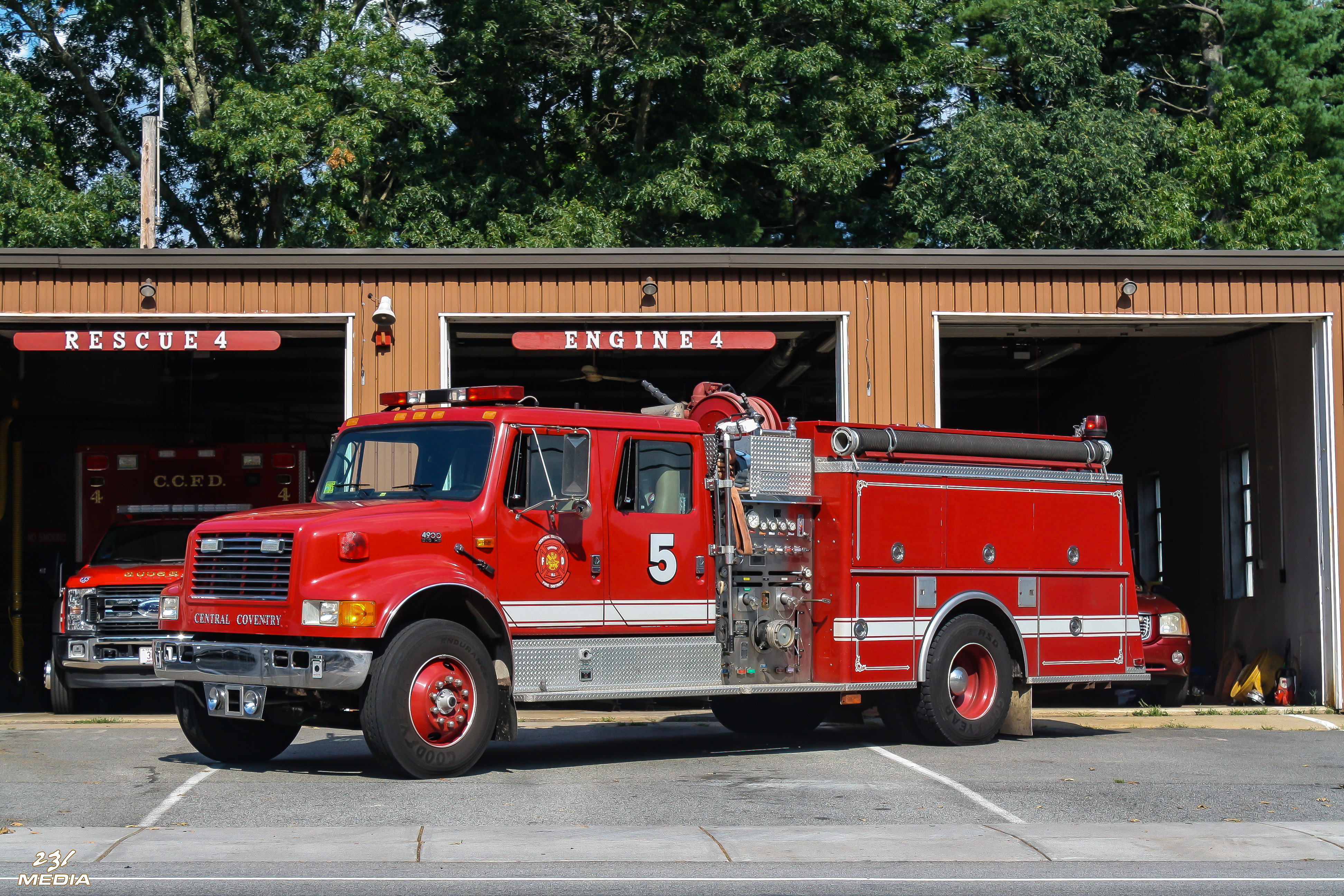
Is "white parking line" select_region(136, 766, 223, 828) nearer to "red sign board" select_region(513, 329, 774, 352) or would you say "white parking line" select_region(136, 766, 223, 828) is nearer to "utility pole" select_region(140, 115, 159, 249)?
"red sign board" select_region(513, 329, 774, 352)

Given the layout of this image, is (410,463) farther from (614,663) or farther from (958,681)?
(958,681)

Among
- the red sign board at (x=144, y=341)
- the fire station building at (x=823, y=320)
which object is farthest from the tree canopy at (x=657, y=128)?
the red sign board at (x=144, y=341)

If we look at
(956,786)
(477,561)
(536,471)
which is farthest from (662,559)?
(956,786)

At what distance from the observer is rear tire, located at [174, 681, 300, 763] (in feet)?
35.6

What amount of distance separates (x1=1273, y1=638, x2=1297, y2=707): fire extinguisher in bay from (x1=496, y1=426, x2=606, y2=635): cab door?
34.9 ft

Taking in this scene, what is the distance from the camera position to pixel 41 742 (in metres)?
13.3

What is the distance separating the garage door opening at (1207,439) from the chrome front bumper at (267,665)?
9.53 m

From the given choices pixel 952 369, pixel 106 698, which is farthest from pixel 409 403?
pixel 952 369

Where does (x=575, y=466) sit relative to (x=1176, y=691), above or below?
above

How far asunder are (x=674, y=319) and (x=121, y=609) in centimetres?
689

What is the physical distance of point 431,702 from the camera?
32.2 ft

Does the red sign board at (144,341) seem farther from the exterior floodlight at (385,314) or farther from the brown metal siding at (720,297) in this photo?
the exterior floodlight at (385,314)

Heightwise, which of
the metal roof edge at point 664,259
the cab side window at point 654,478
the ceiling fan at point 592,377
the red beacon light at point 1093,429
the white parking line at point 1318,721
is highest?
the metal roof edge at point 664,259

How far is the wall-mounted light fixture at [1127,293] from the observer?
1705 cm
